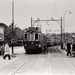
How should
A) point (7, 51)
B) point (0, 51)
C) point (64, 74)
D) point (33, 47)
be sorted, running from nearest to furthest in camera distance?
1. point (64, 74)
2. point (7, 51)
3. point (0, 51)
4. point (33, 47)

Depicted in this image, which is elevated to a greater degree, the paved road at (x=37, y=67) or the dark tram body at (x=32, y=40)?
the dark tram body at (x=32, y=40)

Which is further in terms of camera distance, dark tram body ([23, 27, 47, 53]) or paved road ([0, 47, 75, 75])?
dark tram body ([23, 27, 47, 53])

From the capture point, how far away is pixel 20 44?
257 feet

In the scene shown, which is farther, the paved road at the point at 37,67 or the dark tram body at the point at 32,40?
the dark tram body at the point at 32,40

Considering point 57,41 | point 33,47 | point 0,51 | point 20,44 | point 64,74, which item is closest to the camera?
point 64,74

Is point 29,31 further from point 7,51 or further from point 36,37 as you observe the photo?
point 7,51

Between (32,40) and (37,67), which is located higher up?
(32,40)

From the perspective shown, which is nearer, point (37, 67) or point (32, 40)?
point (37, 67)

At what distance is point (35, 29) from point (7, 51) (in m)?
11.8

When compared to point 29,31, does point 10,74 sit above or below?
below

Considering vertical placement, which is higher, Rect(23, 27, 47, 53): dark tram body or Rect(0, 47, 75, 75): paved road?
Rect(23, 27, 47, 53): dark tram body

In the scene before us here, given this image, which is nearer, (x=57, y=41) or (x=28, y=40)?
(x=28, y=40)

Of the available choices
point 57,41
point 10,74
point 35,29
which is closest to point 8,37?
point 57,41

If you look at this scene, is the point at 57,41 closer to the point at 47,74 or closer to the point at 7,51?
the point at 7,51
